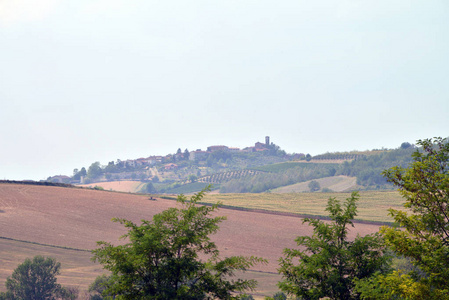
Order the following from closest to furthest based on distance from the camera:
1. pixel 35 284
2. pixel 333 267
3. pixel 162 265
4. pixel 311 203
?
pixel 162 265
pixel 333 267
pixel 35 284
pixel 311 203

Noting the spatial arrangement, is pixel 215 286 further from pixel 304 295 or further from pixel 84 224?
pixel 84 224

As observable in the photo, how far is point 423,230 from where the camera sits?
16188 millimetres

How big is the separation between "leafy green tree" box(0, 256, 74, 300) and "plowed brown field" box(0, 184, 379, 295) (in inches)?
472

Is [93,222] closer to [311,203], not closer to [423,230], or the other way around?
[311,203]

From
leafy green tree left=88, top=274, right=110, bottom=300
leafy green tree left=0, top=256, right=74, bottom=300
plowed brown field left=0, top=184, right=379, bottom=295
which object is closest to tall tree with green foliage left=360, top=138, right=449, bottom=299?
leafy green tree left=88, top=274, right=110, bottom=300

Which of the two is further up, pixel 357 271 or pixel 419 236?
pixel 419 236

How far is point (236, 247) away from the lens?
82.0m

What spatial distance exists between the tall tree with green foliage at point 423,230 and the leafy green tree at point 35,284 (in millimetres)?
44664

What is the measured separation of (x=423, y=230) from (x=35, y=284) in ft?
156

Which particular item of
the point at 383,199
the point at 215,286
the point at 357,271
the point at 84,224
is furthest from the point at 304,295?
the point at 383,199

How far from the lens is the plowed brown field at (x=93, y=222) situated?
79938 millimetres

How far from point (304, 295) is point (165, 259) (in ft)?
18.9

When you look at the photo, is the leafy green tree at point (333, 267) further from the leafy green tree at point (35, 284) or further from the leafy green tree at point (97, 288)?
the leafy green tree at point (35, 284)

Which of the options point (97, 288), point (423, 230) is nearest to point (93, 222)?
point (97, 288)
